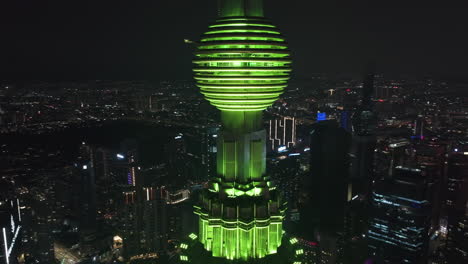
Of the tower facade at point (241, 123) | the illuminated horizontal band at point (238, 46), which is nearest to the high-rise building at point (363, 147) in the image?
the tower facade at point (241, 123)

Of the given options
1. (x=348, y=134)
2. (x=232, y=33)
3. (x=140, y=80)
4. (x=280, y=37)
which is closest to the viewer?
(x=232, y=33)

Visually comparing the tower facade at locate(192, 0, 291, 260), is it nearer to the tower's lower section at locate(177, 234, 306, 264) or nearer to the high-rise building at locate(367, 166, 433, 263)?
the tower's lower section at locate(177, 234, 306, 264)

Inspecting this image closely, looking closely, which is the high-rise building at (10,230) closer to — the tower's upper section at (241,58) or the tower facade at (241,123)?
A: the tower facade at (241,123)

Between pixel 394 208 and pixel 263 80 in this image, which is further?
pixel 394 208

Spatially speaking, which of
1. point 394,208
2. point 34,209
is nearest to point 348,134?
point 394,208

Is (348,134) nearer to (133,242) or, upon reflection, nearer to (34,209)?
(133,242)

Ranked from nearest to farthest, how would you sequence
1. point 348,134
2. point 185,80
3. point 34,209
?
point 185,80, point 34,209, point 348,134

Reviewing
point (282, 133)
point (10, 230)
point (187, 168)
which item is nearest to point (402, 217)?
point (282, 133)

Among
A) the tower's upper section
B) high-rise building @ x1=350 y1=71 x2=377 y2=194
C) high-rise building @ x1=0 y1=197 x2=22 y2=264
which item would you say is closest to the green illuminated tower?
the tower's upper section

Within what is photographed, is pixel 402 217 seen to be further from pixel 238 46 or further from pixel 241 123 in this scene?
pixel 238 46
